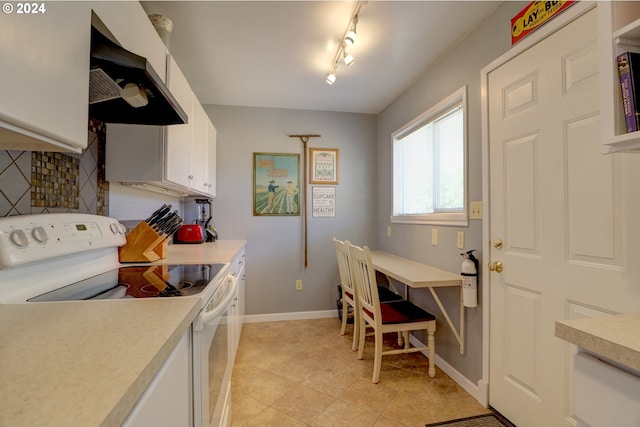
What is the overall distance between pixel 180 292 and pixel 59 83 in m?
0.67

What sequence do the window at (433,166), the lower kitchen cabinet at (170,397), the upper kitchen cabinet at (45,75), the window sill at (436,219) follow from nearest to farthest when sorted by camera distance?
the lower kitchen cabinet at (170,397), the upper kitchen cabinet at (45,75), the window sill at (436,219), the window at (433,166)

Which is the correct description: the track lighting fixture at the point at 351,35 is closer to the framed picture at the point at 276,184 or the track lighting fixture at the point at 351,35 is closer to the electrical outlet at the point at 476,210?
the electrical outlet at the point at 476,210

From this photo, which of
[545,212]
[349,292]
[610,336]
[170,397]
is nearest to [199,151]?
[349,292]

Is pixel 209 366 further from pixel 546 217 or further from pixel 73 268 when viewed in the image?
pixel 546 217

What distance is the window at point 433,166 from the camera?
6.81ft

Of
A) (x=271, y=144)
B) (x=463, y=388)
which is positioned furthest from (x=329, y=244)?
(x=463, y=388)

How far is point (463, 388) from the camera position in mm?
1897

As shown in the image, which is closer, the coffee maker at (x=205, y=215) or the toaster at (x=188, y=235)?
the toaster at (x=188, y=235)

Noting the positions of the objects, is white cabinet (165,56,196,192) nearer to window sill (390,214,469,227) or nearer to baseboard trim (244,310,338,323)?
baseboard trim (244,310,338,323)

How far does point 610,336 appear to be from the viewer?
668mm

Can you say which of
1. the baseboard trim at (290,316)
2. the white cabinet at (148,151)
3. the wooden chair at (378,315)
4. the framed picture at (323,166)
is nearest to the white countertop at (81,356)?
the white cabinet at (148,151)

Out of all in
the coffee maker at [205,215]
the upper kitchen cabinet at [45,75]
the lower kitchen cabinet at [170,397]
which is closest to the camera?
the lower kitchen cabinet at [170,397]

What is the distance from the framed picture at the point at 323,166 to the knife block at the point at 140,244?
1995mm

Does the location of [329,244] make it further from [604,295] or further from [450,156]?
[604,295]
